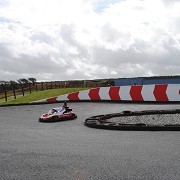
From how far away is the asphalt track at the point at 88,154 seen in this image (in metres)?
6.31

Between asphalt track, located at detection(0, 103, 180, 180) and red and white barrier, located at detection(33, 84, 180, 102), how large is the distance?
347 inches

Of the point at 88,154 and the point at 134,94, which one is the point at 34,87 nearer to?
the point at 134,94

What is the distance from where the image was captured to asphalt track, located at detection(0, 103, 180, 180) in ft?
20.7

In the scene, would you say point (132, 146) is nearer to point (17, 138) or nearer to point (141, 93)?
point (17, 138)

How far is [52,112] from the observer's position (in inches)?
611

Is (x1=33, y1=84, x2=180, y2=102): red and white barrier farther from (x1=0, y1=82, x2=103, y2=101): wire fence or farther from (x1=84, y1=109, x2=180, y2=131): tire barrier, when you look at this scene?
(x1=0, y1=82, x2=103, y2=101): wire fence

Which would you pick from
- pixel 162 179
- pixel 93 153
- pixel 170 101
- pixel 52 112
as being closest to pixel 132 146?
pixel 93 153

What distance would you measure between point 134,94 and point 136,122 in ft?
25.7

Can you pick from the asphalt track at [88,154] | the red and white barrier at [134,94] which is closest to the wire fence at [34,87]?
the red and white barrier at [134,94]

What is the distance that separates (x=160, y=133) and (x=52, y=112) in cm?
612

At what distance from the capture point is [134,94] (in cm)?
2112

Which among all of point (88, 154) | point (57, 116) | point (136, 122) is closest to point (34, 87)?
point (57, 116)

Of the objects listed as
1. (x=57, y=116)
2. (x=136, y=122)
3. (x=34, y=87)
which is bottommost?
(x=136, y=122)

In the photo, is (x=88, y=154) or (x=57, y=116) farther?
(x=57, y=116)
